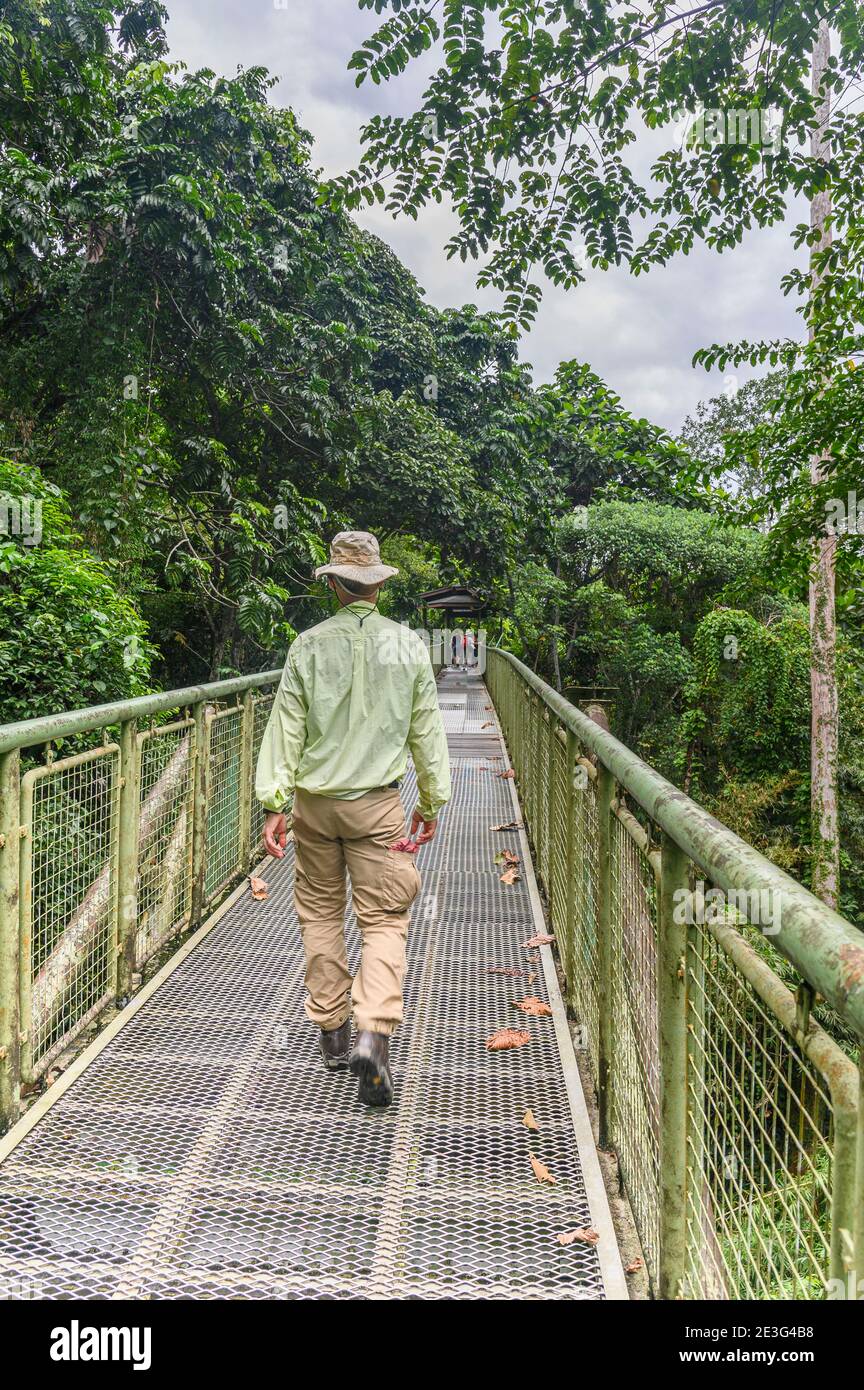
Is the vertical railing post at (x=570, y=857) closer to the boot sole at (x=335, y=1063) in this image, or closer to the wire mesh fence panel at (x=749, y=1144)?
the boot sole at (x=335, y=1063)

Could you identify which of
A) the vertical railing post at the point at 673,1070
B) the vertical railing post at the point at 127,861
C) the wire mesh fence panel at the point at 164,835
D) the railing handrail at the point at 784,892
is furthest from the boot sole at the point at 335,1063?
the railing handrail at the point at 784,892

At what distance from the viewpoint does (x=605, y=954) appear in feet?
9.26

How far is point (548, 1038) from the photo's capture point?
348 cm

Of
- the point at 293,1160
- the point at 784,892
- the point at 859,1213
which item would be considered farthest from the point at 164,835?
the point at 859,1213

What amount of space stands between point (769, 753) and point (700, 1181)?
16.0m

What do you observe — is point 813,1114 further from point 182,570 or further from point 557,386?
point 557,386

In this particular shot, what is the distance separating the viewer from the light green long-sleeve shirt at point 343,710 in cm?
311

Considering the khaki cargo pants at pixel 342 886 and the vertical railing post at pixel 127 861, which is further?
the vertical railing post at pixel 127 861

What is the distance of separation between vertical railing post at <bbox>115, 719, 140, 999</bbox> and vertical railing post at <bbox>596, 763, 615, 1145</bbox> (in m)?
1.94

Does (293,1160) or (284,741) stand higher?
(284,741)

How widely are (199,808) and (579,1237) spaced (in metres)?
2.99

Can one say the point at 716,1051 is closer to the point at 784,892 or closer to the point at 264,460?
the point at 784,892

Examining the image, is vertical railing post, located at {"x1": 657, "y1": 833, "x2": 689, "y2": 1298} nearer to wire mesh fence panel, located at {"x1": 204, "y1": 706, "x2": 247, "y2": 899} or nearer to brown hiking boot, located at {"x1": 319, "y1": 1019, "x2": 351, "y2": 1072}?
brown hiking boot, located at {"x1": 319, "y1": 1019, "x2": 351, "y2": 1072}

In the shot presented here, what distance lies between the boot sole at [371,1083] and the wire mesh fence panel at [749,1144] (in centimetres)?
122
